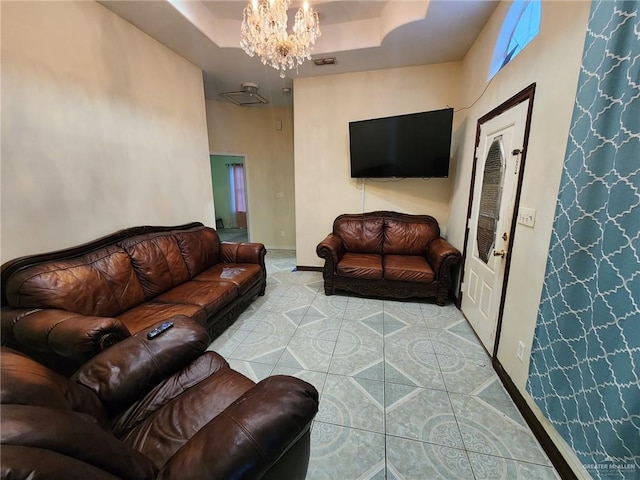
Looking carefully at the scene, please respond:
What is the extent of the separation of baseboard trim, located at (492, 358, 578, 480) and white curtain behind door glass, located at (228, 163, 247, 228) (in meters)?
6.81

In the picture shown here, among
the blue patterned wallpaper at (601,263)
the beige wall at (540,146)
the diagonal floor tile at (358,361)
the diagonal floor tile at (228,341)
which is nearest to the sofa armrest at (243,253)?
the diagonal floor tile at (228,341)

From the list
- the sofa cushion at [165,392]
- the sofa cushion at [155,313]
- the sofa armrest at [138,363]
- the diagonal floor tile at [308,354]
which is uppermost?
the sofa armrest at [138,363]

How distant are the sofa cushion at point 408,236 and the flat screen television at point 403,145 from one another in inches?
26.5

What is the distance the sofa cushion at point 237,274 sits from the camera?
108 inches

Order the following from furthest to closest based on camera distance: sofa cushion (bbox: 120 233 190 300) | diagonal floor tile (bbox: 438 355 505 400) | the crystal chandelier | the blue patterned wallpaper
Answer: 1. sofa cushion (bbox: 120 233 190 300)
2. the crystal chandelier
3. diagonal floor tile (bbox: 438 355 505 400)
4. the blue patterned wallpaper

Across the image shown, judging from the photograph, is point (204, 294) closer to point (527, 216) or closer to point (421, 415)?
point (421, 415)

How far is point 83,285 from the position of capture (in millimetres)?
1855

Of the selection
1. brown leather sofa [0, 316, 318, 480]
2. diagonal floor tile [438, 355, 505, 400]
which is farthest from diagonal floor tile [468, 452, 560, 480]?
brown leather sofa [0, 316, 318, 480]

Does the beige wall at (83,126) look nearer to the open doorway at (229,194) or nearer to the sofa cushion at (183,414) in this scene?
the sofa cushion at (183,414)

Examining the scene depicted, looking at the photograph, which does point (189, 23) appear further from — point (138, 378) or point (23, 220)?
point (138, 378)

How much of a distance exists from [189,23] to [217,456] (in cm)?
330

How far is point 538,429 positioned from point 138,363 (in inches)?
85.3

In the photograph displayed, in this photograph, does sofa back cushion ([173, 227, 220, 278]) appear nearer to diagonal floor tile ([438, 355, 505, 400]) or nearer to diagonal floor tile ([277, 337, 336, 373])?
diagonal floor tile ([277, 337, 336, 373])

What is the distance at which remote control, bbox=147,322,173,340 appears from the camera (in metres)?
1.38
